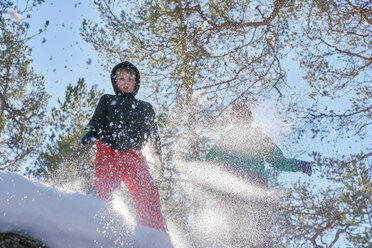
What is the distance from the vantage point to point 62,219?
1.23 metres

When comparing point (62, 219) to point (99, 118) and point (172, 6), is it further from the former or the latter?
point (172, 6)

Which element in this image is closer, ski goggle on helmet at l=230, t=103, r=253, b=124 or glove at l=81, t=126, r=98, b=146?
glove at l=81, t=126, r=98, b=146

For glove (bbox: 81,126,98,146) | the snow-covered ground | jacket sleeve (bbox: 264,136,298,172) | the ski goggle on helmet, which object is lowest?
the snow-covered ground

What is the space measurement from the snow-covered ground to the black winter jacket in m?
1.73

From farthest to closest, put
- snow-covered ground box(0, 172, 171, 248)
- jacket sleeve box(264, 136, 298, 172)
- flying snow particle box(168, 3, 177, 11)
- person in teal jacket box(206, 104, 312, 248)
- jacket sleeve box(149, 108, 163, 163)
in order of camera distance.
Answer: flying snow particle box(168, 3, 177, 11)
jacket sleeve box(264, 136, 298, 172)
person in teal jacket box(206, 104, 312, 248)
jacket sleeve box(149, 108, 163, 163)
snow-covered ground box(0, 172, 171, 248)

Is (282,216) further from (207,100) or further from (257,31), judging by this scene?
(257,31)

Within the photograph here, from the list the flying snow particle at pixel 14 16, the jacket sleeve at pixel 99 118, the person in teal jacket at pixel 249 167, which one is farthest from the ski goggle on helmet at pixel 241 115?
the flying snow particle at pixel 14 16

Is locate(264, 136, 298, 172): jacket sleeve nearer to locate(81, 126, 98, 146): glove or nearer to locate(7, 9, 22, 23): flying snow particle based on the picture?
locate(81, 126, 98, 146): glove

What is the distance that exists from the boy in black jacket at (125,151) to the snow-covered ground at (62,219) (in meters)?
1.56

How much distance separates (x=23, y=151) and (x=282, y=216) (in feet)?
24.2

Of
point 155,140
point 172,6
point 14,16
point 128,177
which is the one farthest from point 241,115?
point 14,16

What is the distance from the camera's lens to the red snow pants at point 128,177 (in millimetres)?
3109

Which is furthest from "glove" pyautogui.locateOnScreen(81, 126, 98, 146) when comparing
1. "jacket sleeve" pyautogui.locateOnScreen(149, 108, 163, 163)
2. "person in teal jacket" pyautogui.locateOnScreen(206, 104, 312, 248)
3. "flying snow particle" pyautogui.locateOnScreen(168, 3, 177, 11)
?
"flying snow particle" pyautogui.locateOnScreen(168, 3, 177, 11)

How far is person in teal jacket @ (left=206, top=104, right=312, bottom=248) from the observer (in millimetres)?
3842
